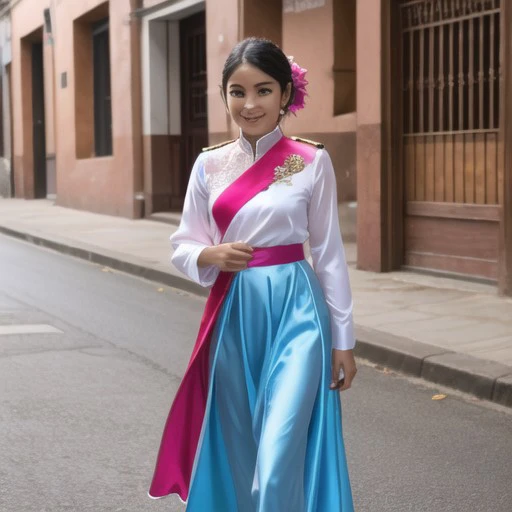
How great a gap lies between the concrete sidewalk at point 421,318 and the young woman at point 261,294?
10.0 ft

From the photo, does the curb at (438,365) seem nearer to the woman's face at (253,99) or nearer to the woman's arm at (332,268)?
the woman's arm at (332,268)

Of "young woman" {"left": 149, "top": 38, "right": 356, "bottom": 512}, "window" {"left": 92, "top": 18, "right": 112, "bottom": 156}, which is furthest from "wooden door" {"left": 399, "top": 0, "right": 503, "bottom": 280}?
"window" {"left": 92, "top": 18, "right": 112, "bottom": 156}

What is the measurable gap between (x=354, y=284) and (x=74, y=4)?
45.4 ft

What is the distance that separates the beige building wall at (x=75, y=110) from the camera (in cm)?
1922

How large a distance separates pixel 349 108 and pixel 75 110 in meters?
10.0

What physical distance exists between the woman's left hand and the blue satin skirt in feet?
0.14

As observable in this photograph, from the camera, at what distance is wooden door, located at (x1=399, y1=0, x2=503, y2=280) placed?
10141mm

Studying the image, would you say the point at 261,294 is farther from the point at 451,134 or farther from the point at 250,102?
the point at 451,134

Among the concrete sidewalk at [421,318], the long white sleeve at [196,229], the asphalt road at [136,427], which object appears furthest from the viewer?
the concrete sidewalk at [421,318]

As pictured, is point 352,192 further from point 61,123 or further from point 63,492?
point 61,123

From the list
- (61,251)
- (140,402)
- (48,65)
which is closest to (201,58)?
(61,251)

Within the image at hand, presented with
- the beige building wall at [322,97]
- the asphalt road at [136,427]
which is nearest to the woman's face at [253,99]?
the asphalt road at [136,427]

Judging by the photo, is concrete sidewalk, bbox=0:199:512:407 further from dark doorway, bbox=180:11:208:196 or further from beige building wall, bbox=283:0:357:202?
dark doorway, bbox=180:11:208:196

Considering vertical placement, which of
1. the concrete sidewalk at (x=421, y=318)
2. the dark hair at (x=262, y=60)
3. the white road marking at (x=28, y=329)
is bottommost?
the white road marking at (x=28, y=329)
